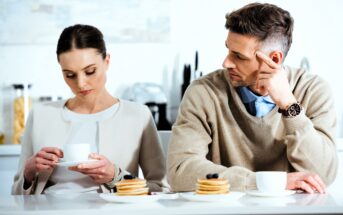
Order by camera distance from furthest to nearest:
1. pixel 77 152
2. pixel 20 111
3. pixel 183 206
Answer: pixel 20 111 < pixel 77 152 < pixel 183 206

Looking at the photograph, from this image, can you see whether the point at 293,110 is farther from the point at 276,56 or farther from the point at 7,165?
the point at 7,165

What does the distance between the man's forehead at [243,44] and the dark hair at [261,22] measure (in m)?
0.01

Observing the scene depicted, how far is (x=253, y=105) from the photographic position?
251 centimetres

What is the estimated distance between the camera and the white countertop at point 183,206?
5.41 ft

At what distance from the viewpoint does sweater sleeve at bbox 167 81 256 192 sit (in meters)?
2.16

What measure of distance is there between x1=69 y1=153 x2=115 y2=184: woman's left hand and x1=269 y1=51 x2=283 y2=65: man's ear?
71cm

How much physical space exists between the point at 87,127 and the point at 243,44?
727 mm

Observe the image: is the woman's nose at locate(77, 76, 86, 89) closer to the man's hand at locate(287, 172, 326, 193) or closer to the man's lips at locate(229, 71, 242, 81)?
the man's lips at locate(229, 71, 242, 81)

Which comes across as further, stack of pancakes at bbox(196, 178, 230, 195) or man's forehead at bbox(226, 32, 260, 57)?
man's forehead at bbox(226, 32, 260, 57)

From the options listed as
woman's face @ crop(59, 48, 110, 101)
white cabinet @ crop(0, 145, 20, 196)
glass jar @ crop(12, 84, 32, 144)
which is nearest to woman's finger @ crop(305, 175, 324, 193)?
woman's face @ crop(59, 48, 110, 101)

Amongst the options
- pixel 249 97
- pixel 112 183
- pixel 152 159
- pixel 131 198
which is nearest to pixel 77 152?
pixel 112 183

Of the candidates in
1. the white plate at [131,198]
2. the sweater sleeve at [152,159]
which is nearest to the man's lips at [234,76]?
the sweater sleeve at [152,159]

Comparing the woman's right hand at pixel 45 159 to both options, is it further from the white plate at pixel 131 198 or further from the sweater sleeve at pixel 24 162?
the white plate at pixel 131 198

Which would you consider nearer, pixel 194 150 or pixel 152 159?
pixel 194 150
